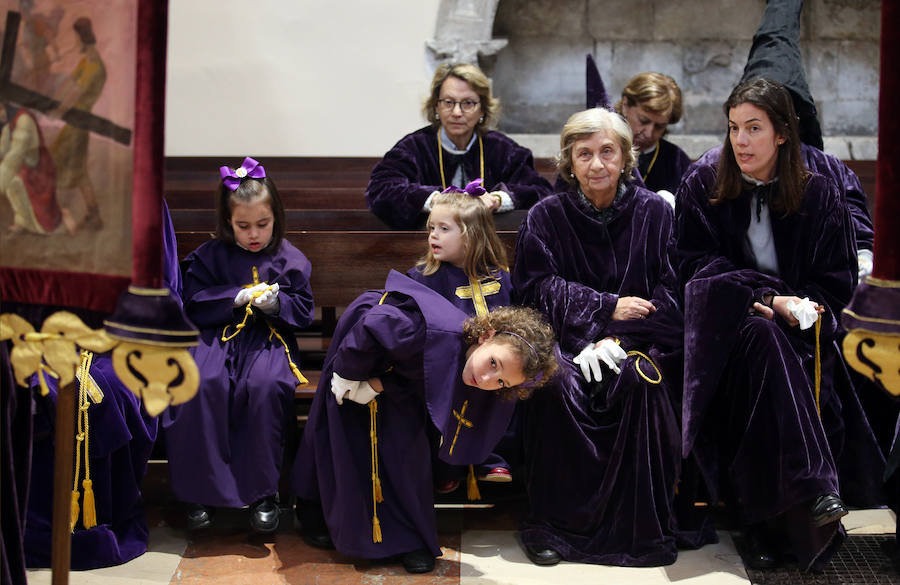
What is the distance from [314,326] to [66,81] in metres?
3.05

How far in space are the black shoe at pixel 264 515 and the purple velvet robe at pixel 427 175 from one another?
1.41 metres

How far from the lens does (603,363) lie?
11.9ft

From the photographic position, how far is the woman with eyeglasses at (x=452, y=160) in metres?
4.60

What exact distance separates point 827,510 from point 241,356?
1934 millimetres

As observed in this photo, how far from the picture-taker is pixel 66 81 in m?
2.28

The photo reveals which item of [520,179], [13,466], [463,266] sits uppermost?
[520,179]

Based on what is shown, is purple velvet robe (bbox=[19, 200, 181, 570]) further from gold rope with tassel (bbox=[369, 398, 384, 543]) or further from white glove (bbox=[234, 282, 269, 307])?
gold rope with tassel (bbox=[369, 398, 384, 543])

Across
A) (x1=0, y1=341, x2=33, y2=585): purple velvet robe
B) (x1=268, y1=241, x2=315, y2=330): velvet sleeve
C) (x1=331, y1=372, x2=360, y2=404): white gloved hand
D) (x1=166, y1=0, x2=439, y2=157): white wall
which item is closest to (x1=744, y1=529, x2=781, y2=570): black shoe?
(x1=331, y1=372, x2=360, y2=404): white gloved hand

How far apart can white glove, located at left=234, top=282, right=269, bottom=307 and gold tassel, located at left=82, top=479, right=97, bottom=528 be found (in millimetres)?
760

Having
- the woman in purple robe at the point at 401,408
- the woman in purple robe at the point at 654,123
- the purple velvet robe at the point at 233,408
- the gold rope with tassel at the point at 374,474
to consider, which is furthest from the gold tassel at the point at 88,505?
the woman in purple robe at the point at 654,123

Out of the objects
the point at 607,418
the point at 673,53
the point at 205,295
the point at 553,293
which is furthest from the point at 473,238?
the point at 673,53

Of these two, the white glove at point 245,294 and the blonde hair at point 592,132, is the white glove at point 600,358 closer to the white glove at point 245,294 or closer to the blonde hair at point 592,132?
the blonde hair at point 592,132

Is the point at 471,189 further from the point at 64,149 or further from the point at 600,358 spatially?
the point at 64,149

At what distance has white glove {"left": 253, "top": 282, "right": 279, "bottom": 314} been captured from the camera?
376 centimetres
